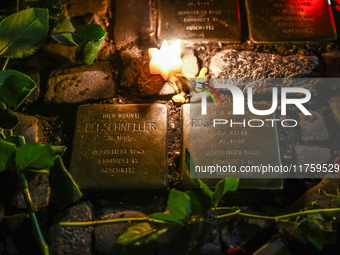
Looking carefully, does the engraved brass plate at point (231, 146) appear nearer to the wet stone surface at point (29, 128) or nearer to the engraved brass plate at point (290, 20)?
the engraved brass plate at point (290, 20)

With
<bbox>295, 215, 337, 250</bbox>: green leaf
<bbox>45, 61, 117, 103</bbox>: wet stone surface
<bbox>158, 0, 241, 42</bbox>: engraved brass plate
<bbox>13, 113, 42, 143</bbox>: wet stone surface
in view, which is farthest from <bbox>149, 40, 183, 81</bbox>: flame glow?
<bbox>295, 215, 337, 250</bbox>: green leaf

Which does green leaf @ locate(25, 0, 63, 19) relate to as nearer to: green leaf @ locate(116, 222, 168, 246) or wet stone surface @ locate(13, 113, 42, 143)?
wet stone surface @ locate(13, 113, 42, 143)

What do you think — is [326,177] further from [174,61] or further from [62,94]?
[62,94]

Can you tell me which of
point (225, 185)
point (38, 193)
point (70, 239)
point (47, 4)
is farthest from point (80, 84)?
point (225, 185)

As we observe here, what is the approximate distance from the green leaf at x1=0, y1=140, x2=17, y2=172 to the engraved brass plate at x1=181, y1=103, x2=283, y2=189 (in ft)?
3.16

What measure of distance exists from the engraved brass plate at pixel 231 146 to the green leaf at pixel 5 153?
964mm

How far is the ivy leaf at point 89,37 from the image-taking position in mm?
1671

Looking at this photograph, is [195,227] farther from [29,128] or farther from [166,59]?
[29,128]

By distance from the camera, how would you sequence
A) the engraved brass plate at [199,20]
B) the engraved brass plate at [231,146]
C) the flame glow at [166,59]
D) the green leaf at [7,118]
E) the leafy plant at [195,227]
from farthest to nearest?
the engraved brass plate at [199,20]
the flame glow at [166,59]
the engraved brass plate at [231,146]
the green leaf at [7,118]
the leafy plant at [195,227]

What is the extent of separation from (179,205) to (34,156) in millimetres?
746

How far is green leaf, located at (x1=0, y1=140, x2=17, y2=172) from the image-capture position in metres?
1.18

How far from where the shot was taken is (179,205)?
4.00ft

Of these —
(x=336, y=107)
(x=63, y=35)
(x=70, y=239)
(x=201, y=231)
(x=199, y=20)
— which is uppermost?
(x=199, y=20)

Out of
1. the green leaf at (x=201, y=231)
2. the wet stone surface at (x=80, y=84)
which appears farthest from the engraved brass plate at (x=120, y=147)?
the green leaf at (x=201, y=231)
